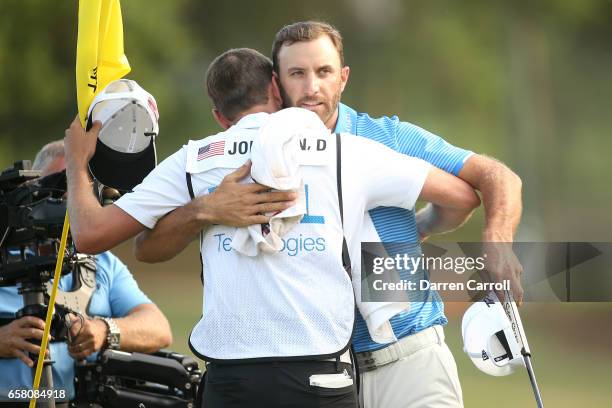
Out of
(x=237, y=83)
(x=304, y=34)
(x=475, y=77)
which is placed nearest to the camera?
(x=237, y=83)

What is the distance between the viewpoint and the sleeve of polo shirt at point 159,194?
325cm

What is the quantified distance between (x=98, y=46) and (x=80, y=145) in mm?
441

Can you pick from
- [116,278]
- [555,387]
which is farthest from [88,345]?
[555,387]

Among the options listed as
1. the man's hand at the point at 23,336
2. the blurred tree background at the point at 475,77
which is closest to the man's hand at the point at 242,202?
the man's hand at the point at 23,336

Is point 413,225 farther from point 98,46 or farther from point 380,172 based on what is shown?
point 98,46

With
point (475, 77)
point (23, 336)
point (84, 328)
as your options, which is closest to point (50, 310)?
point (23, 336)

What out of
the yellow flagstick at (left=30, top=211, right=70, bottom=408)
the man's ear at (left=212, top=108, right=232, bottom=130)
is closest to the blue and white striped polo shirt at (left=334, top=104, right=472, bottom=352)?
the man's ear at (left=212, top=108, right=232, bottom=130)

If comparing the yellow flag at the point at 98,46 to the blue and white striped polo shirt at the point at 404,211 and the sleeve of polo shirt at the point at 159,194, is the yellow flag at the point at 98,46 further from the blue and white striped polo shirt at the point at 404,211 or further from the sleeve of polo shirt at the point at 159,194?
the blue and white striped polo shirt at the point at 404,211

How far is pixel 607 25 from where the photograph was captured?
78.5 feet

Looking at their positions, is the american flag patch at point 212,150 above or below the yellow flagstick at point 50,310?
above

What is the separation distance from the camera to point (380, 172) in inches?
126

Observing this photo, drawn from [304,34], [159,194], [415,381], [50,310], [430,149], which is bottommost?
[415,381]

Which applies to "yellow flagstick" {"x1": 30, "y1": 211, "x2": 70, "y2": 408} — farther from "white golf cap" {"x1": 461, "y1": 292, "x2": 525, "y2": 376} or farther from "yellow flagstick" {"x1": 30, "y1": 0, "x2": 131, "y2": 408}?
"white golf cap" {"x1": 461, "y1": 292, "x2": 525, "y2": 376}

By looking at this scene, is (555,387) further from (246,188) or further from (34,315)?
(246,188)
